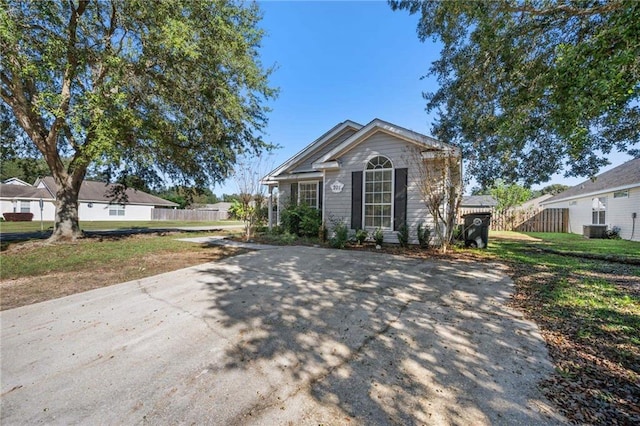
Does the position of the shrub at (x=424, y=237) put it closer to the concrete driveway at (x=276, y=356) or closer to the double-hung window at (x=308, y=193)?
the concrete driveway at (x=276, y=356)

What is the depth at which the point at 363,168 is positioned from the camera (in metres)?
9.76

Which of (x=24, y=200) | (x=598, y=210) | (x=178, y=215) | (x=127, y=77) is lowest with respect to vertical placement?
(x=178, y=215)

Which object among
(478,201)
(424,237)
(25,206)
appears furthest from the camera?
(478,201)

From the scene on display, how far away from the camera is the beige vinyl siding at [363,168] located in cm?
889

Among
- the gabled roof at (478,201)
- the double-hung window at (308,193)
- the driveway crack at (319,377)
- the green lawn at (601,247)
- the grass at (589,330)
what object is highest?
Answer: the gabled roof at (478,201)

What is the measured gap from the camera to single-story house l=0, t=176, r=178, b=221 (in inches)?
1101

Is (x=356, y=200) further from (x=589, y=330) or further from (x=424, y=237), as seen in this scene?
(x=589, y=330)

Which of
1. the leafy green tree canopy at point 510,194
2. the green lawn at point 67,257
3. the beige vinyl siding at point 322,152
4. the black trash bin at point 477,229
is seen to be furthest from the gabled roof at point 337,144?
the leafy green tree canopy at point 510,194

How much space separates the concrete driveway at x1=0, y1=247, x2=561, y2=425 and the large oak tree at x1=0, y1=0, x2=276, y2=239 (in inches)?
241

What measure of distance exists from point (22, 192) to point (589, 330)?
1734 inches

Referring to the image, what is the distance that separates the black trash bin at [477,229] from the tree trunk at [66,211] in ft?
51.0

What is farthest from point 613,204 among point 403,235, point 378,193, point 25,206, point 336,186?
point 25,206

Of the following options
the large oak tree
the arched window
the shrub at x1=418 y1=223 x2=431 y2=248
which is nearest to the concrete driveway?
the shrub at x1=418 y1=223 x2=431 y2=248

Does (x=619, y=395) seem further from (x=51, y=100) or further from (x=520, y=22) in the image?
(x=51, y=100)
